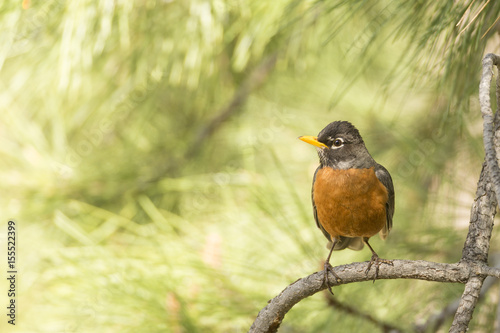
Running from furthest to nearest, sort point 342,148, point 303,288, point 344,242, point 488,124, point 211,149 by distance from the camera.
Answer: point 211,149
point 344,242
point 342,148
point 303,288
point 488,124

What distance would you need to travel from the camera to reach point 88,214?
2699 millimetres

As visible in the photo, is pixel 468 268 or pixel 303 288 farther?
pixel 303 288

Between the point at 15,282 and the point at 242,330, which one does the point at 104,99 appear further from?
the point at 242,330

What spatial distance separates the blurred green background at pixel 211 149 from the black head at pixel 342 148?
0.11 meters

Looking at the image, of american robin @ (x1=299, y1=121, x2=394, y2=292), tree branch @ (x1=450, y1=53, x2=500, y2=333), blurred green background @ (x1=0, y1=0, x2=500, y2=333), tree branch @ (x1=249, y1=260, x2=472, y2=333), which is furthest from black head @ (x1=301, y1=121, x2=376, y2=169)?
tree branch @ (x1=450, y1=53, x2=500, y2=333)

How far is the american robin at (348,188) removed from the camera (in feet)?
5.34

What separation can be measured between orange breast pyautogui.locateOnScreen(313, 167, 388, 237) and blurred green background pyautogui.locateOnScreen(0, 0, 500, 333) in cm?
21

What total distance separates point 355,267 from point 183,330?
0.72 m

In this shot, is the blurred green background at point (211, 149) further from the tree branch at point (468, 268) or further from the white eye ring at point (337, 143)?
the tree branch at point (468, 268)

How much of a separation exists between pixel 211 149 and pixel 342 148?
1475mm

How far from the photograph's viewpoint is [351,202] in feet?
5.34

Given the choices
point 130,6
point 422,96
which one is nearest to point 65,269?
point 130,6

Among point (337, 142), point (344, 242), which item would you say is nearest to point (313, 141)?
point (337, 142)

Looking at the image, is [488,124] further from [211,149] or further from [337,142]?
[211,149]
